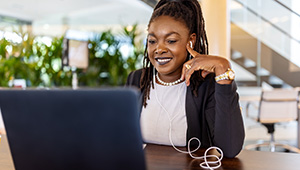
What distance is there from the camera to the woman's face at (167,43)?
1221 millimetres

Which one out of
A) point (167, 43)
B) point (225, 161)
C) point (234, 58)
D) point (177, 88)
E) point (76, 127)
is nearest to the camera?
point (76, 127)

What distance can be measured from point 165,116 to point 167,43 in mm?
317

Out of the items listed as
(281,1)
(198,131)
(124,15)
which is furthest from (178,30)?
(124,15)

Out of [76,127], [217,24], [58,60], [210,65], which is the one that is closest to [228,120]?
[210,65]

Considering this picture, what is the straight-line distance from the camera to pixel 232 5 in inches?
203

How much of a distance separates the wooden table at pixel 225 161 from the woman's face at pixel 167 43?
361mm

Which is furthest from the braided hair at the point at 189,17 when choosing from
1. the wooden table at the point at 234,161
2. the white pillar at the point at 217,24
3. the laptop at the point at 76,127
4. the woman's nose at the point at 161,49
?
the white pillar at the point at 217,24

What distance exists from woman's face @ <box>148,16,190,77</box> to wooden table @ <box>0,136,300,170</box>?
0.36m

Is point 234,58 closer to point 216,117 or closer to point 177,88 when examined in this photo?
point 177,88

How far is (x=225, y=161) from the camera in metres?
1.00

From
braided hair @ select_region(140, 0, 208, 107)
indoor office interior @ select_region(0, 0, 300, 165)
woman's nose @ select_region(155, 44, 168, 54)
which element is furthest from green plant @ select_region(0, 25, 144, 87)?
woman's nose @ select_region(155, 44, 168, 54)

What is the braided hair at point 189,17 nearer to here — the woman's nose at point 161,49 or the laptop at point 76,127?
the woman's nose at point 161,49

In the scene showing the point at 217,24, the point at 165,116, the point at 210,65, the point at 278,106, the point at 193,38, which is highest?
the point at 217,24

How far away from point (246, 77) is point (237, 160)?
4.53 metres
